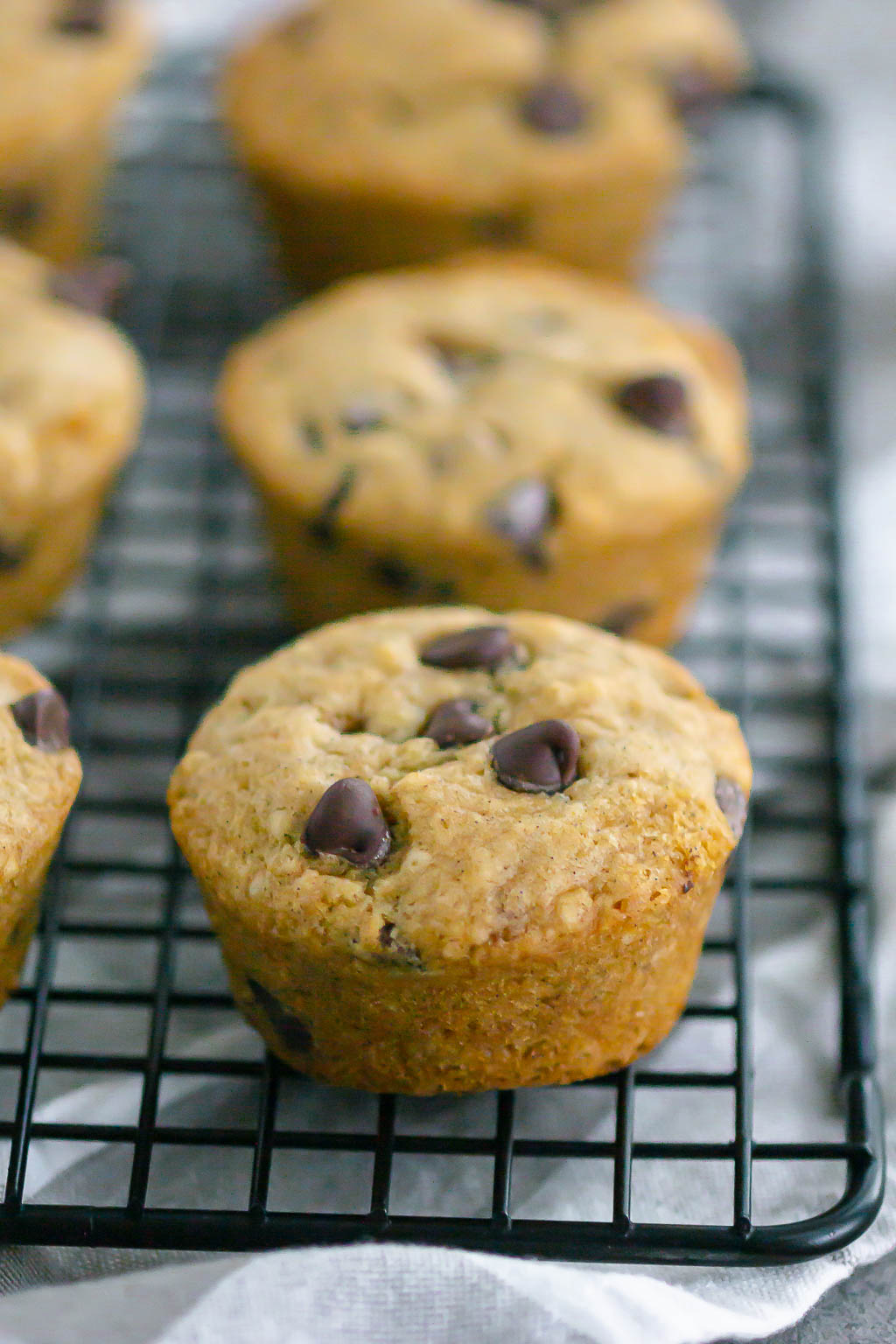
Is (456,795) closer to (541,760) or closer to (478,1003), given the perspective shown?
(541,760)

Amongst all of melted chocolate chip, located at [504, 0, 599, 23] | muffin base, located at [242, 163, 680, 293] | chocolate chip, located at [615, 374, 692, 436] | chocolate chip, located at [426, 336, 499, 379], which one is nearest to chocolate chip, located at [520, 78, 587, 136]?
muffin base, located at [242, 163, 680, 293]

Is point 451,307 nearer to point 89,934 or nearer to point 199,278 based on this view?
point 199,278

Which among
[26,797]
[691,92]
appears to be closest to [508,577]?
[26,797]

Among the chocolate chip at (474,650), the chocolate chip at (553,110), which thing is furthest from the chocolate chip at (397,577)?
the chocolate chip at (553,110)

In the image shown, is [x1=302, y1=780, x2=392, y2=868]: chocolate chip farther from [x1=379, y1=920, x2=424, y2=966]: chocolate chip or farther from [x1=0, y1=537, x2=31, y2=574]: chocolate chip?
[x1=0, y1=537, x2=31, y2=574]: chocolate chip

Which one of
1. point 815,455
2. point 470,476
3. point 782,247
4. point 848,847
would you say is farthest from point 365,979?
Answer: point 782,247

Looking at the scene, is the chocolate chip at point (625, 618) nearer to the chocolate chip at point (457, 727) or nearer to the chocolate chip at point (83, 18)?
the chocolate chip at point (457, 727)
